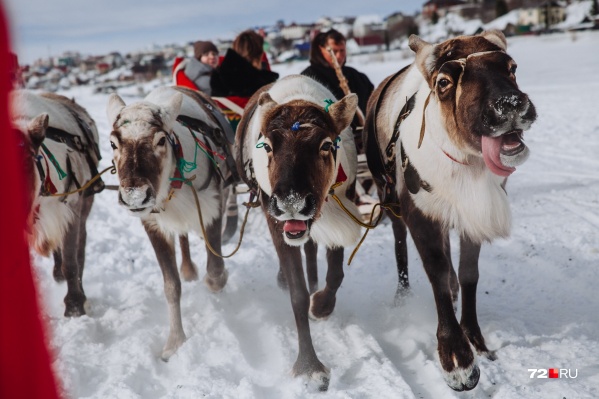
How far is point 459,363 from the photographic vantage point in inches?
138

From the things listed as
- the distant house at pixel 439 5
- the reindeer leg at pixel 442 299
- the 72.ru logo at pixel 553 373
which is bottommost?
the 72.ru logo at pixel 553 373

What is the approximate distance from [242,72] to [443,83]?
371cm

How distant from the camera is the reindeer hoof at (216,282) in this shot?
17.6 ft

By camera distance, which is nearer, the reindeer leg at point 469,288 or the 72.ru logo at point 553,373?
the 72.ru logo at point 553,373

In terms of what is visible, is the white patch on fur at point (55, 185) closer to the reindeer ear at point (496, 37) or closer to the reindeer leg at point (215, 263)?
the reindeer leg at point (215, 263)

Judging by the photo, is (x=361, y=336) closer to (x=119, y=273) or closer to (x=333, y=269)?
(x=333, y=269)

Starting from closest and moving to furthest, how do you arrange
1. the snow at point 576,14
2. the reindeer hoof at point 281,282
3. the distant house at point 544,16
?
1. the reindeer hoof at point 281,282
2. the snow at point 576,14
3. the distant house at point 544,16

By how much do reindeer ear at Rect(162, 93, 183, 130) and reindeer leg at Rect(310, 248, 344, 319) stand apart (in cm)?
162

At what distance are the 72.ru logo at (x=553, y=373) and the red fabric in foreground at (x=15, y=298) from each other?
3336 mm

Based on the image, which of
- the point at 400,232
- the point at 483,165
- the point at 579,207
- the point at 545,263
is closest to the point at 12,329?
the point at 483,165

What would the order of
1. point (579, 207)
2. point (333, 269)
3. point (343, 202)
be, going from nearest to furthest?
Result: point (343, 202) → point (333, 269) → point (579, 207)

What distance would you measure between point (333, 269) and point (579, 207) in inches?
164

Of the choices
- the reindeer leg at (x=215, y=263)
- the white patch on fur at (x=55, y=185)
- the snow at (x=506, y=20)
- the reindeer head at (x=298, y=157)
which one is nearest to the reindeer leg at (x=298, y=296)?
the reindeer head at (x=298, y=157)

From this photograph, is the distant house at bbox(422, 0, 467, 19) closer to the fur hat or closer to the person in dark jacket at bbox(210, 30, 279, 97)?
the fur hat
